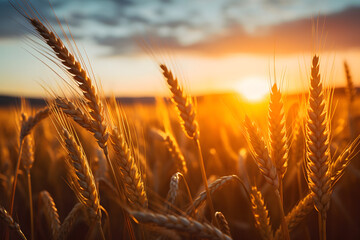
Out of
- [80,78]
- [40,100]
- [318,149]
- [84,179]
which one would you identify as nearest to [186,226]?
[84,179]

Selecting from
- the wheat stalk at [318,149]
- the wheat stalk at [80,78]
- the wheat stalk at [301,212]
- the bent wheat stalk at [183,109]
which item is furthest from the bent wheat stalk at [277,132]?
the wheat stalk at [80,78]

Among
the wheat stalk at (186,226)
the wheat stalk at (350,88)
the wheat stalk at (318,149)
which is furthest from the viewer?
the wheat stalk at (350,88)

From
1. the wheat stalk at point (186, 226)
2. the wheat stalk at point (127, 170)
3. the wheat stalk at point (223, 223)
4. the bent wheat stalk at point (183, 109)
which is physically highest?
the bent wheat stalk at point (183, 109)

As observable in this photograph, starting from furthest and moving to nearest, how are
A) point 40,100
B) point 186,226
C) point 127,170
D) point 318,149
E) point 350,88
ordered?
point 40,100 → point 350,88 → point 127,170 → point 318,149 → point 186,226

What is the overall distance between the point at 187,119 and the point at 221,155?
10.8 feet

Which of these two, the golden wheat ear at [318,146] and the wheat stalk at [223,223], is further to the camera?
the wheat stalk at [223,223]

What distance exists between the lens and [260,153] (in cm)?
123

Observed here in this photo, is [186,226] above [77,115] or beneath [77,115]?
beneath

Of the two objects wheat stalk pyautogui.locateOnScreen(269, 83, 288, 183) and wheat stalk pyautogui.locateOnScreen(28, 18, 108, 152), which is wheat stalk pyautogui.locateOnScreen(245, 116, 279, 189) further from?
wheat stalk pyautogui.locateOnScreen(28, 18, 108, 152)

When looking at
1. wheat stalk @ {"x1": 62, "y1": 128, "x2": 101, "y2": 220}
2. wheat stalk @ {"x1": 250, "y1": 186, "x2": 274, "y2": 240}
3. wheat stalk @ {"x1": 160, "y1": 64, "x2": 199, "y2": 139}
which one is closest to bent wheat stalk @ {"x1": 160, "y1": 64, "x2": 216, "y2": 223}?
wheat stalk @ {"x1": 160, "y1": 64, "x2": 199, "y2": 139}

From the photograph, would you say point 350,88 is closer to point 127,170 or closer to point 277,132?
point 277,132

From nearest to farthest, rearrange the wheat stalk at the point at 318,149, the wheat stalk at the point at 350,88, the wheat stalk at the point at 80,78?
1. the wheat stalk at the point at 318,149
2. the wheat stalk at the point at 80,78
3. the wheat stalk at the point at 350,88

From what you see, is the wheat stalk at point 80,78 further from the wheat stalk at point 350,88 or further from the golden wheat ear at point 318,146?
the wheat stalk at point 350,88

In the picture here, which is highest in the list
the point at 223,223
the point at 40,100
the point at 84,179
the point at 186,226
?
the point at 40,100
